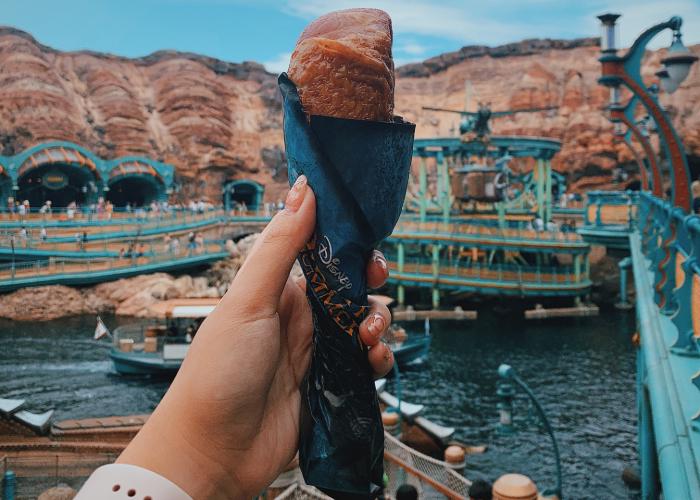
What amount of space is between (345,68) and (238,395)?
1.45 metres

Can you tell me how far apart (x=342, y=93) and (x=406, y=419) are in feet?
42.7

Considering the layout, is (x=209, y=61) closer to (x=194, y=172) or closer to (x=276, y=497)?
(x=194, y=172)

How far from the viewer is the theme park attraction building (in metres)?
40.8

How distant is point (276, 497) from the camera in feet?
25.9

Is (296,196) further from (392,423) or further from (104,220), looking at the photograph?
(104,220)

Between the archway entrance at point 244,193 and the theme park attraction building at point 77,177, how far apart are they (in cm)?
535

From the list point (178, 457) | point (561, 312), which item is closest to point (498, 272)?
point (561, 312)

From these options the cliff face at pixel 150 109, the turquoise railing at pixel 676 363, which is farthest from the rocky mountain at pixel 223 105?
the turquoise railing at pixel 676 363

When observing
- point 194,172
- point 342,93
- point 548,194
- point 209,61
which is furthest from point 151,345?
point 209,61

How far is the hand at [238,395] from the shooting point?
2.58 m

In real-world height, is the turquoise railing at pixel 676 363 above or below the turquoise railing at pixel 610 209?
below

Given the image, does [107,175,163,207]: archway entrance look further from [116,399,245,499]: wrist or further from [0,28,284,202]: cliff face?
[116,399,245,499]: wrist

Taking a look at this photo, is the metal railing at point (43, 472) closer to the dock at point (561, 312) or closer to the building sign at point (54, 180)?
the dock at point (561, 312)

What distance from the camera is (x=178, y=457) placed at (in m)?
2.56
